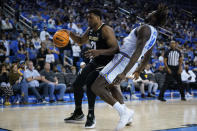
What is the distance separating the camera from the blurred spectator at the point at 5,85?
24.6 feet

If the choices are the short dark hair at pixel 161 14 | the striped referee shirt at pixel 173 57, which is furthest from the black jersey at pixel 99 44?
the striped referee shirt at pixel 173 57

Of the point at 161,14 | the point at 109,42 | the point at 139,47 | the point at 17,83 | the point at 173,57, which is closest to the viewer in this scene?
the point at 139,47

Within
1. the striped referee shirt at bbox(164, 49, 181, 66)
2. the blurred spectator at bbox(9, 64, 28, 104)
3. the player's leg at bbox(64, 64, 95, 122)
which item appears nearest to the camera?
the player's leg at bbox(64, 64, 95, 122)

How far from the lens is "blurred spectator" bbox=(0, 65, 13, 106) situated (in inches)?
296

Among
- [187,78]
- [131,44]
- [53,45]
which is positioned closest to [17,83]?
[53,45]

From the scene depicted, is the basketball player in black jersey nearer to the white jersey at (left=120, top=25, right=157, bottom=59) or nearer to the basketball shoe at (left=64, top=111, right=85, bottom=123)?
the basketball shoe at (left=64, top=111, right=85, bottom=123)

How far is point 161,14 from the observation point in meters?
3.40

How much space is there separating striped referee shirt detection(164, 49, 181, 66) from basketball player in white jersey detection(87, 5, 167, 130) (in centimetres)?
505

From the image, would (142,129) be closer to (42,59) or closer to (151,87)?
(42,59)

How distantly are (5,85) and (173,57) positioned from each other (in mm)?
4832

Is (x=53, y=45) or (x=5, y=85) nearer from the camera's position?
(x=5, y=85)

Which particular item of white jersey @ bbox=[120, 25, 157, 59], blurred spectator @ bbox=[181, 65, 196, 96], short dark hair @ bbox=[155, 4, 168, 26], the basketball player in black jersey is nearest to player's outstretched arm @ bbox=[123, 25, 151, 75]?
white jersey @ bbox=[120, 25, 157, 59]

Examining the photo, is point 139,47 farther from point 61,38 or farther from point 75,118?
point 75,118

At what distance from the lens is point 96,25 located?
3.93 metres
